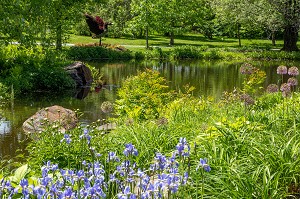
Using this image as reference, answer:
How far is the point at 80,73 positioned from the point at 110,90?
6.45ft

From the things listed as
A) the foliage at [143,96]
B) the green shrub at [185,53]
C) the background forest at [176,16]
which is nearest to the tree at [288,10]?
the background forest at [176,16]

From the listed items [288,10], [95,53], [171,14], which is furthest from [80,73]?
[288,10]

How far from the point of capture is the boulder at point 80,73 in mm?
19453

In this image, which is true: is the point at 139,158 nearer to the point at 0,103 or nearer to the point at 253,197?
the point at 253,197

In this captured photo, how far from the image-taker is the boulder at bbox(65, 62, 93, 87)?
63.8 ft

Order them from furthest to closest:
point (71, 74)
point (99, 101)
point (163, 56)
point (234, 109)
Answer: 1. point (163, 56)
2. point (71, 74)
3. point (99, 101)
4. point (234, 109)

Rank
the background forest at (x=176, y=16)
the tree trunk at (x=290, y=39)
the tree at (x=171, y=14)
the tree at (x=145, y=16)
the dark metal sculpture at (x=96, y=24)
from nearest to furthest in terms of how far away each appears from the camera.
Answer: the background forest at (x=176, y=16)
the tree at (x=145, y=16)
the tree trunk at (x=290, y=39)
the tree at (x=171, y=14)
the dark metal sculpture at (x=96, y=24)

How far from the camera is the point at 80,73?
1994 cm

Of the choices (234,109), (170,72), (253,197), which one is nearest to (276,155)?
(253,197)

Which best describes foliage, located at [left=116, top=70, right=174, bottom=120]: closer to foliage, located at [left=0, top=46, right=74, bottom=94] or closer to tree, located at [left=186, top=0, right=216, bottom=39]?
foliage, located at [left=0, top=46, right=74, bottom=94]

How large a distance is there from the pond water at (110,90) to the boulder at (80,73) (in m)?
0.83

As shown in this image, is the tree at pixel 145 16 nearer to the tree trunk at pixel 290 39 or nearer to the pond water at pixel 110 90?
the pond water at pixel 110 90

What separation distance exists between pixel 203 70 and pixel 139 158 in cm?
2012

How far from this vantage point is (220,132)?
605 centimetres
